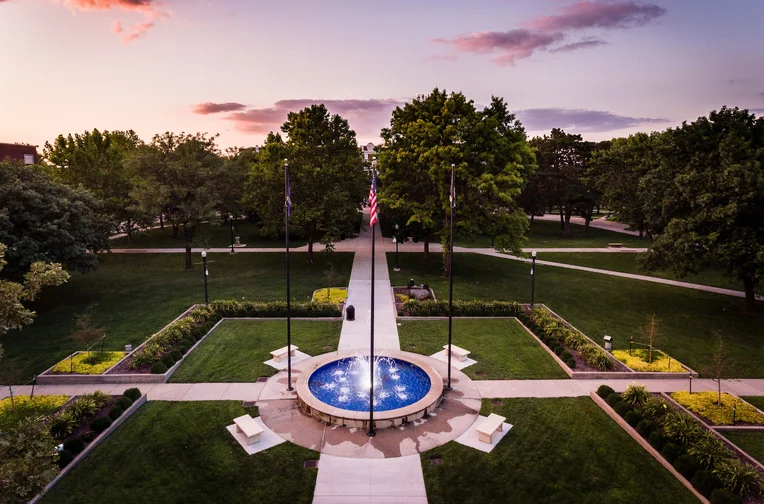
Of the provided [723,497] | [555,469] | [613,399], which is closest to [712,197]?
[613,399]

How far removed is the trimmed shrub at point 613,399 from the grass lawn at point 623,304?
5.78 m

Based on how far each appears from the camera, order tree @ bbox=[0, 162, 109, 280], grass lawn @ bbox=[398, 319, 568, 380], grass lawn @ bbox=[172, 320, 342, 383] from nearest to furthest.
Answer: grass lawn @ bbox=[172, 320, 342, 383] → grass lawn @ bbox=[398, 319, 568, 380] → tree @ bbox=[0, 162, 109, 280]

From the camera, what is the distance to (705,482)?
1138 cm

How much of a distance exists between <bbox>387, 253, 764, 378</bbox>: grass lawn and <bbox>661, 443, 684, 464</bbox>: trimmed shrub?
24.8 feet

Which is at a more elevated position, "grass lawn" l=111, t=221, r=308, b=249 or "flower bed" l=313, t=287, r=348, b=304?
"grass lawn" l=111, t=221, r=308, b=249

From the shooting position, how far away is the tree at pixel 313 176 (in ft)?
119

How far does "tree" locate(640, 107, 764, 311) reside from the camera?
846 inches

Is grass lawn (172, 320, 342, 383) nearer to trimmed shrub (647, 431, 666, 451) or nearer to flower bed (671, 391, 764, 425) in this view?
trimmed shrub (647, 431, 666, 451)

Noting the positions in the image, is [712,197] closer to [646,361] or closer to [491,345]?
[646,361]

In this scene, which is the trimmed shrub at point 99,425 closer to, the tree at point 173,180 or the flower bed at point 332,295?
the flower bed at point 332,295

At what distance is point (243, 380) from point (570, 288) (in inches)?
925

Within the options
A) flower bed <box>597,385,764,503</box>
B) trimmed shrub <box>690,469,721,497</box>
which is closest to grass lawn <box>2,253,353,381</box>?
flower bed <box>597,385,764,503</box>

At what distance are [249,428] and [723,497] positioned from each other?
12.7 metres

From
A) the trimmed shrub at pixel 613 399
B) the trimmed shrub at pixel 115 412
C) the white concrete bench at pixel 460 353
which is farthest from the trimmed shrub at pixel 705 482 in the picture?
the trimmed shrub at pixel 115 412
